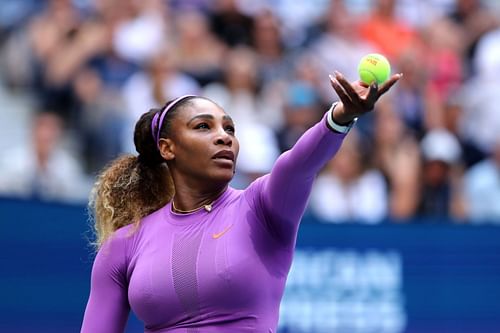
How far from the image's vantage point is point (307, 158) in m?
3.01

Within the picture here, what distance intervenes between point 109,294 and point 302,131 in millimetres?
4590

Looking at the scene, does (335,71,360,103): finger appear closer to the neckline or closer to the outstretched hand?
the outstretched hand

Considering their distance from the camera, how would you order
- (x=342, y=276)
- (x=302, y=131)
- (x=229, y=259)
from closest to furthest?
1. (x=229, y=259)
2. (x=342, y=276)
3. (x=302, y=131)

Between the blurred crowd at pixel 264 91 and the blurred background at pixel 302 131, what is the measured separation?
0.01m

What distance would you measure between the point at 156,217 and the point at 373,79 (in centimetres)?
108

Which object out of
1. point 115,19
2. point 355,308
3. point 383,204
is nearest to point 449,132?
point 383,204

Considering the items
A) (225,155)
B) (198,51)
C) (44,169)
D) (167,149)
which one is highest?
(198,51)

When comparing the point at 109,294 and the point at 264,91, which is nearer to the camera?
the point at 109,294

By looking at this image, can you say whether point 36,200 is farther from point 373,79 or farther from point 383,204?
point 373,79

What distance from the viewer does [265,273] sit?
3.22 meters

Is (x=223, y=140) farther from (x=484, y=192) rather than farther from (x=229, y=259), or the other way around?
(x=484, y=192)

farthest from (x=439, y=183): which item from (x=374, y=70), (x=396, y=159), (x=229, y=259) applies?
(x=374, y=70)

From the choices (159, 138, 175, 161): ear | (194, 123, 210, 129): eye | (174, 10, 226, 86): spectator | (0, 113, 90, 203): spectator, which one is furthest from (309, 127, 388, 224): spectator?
(194, 123, 210, 129): eye

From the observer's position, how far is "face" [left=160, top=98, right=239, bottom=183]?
11.2 feet
